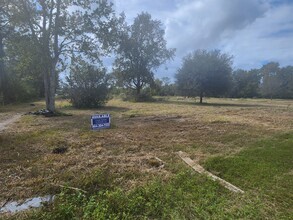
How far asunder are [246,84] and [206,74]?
38.6m

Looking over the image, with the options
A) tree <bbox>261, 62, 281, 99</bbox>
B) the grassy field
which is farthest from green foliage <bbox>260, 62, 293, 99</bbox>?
the grassy field

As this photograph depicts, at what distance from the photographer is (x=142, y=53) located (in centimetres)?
3409

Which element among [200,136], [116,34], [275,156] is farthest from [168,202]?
[116,34]

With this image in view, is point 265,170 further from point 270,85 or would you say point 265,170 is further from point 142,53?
point 270,85

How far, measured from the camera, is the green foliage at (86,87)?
68.0 feet

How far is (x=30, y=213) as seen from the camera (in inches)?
118

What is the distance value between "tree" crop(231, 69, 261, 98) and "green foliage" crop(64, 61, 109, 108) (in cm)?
4050

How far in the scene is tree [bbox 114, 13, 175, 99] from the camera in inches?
1326

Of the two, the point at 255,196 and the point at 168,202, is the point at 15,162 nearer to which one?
the point at 168,202

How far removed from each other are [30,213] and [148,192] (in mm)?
1501

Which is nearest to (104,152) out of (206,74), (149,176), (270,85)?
(149,176)

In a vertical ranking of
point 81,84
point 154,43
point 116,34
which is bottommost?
point 81,84

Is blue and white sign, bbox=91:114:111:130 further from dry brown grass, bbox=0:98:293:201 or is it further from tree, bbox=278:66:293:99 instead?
tree, bbox=278:66:293:99

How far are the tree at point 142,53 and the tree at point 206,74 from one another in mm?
6764
